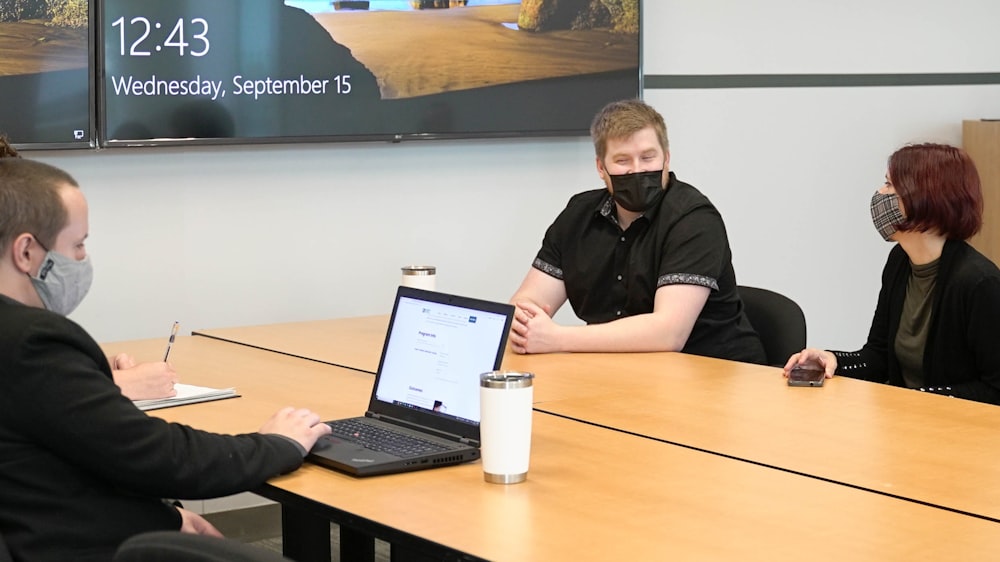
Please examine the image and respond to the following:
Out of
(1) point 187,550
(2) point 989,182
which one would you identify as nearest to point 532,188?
(2) point 989,182

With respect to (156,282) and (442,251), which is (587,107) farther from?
(156,282)

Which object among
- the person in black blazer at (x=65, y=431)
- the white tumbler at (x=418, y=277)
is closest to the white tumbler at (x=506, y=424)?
the person in black blazer at (x=65, y=431)

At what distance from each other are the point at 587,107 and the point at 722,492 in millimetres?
3010

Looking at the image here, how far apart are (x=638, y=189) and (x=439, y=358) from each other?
128 centimetres

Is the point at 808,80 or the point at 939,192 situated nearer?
the point at 939,192

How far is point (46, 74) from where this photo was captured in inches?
148

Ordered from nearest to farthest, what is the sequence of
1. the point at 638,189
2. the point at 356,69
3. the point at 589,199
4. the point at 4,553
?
the point at 4,553 → the point at 638,189 → the point at 589,199 → the point at 356,69

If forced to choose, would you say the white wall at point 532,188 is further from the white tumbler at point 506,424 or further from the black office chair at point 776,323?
the white tumbler at point 506,424

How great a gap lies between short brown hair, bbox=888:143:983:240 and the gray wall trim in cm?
189

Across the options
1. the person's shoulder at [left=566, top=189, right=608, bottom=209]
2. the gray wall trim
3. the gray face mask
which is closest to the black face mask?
the person's shoulder at [left=566, top=189, right=608, bottom=209]

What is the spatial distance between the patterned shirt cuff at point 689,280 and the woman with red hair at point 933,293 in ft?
1.24

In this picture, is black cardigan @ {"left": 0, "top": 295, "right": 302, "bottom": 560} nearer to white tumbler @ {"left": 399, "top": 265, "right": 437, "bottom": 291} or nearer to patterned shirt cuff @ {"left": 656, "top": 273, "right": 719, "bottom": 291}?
white tumbler @ {"left": 399, "top": 265, "right": 437, "bottom": 291}

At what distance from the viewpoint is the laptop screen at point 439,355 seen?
219 centimetres

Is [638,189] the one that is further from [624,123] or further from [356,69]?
[356,69]
